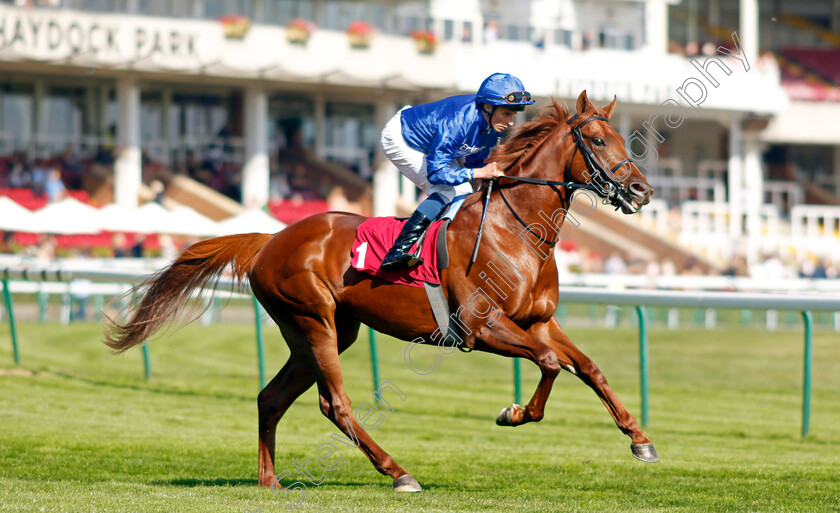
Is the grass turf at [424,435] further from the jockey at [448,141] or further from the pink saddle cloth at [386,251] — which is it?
the jockey at [448,141]

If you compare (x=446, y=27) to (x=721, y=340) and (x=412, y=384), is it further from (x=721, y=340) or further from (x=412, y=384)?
(x=412, y=384)

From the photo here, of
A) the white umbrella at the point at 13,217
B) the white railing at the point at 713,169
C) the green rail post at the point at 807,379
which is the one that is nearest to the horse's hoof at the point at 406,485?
the green rail post at the point at 807,379

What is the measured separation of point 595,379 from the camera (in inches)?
184

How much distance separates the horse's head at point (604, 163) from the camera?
187 inches

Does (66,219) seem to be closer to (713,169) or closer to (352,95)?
(352,95)

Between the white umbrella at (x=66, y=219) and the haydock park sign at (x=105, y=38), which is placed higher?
the haydock park sign at (x=105, y=38)

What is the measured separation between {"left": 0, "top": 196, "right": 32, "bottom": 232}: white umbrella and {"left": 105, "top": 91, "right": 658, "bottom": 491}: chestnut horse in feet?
35.3

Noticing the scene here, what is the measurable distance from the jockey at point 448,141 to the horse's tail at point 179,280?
0.92 metres

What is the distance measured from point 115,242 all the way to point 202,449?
12.0 m

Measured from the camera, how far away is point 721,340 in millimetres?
14547

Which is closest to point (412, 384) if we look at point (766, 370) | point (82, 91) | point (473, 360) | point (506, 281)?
point (473, 360)

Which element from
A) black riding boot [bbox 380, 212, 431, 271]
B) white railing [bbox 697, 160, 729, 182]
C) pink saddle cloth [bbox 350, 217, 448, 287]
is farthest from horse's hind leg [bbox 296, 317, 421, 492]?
white railing [bbox 697, 160, 729, 182]

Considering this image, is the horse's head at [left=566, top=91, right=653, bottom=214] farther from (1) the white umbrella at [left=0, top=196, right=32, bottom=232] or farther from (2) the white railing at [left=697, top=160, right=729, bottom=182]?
(2) the white railing at [left=697, top=160, right=729, bottom=182]

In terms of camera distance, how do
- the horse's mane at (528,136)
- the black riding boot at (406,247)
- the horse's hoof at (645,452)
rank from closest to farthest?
the horse's hoof at (645,452) < the black riding boot at (406,247) < the horse's mane at (528,136)
